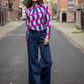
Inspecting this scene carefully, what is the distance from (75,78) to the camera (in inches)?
195

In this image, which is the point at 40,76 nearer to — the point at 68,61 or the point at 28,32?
the point at 28,32

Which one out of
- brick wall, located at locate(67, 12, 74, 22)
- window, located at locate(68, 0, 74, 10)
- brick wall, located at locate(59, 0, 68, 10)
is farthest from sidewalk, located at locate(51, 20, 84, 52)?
brick wall, located at locate(59, 0, 68, 10)

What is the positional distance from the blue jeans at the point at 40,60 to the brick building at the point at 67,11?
142 feet

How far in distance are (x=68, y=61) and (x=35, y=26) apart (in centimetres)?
361

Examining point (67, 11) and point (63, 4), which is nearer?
point (67, 11)

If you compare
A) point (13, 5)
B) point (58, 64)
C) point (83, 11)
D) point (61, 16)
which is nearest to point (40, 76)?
point (58, 64)

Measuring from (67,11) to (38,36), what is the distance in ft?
145

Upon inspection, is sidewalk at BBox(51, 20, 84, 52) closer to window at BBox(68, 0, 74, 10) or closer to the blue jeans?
the blue jeans

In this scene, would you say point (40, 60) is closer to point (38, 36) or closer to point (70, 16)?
point (38, 36)

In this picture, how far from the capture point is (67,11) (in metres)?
46.8

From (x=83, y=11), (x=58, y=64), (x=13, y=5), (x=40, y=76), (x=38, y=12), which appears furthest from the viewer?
(x=13, y=5)

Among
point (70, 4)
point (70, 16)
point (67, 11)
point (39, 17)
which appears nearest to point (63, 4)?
point (70, 4)

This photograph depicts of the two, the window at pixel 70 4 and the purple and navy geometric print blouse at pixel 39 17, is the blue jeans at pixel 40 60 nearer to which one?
the purple and navy geometric print blouse at pixel 39 17

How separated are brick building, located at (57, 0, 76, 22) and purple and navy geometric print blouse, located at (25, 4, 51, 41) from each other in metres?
43.2
